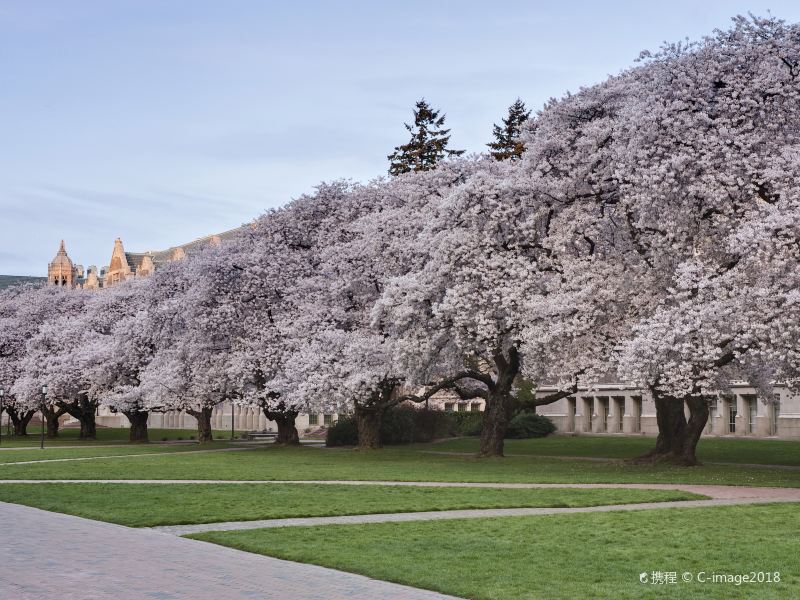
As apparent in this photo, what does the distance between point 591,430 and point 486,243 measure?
145 ft

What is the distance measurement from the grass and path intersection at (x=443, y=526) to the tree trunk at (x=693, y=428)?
1319 millimetres

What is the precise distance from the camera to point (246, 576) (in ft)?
44.7

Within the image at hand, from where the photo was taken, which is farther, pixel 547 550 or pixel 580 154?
pixel 580 154

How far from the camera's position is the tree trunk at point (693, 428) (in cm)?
3794

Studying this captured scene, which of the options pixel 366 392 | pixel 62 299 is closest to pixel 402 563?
pixel 366 392

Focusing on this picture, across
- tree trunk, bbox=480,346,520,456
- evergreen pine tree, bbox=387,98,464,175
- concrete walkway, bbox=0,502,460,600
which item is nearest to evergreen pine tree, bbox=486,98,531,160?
evergreen pine tree, bbox=387,98,464,175

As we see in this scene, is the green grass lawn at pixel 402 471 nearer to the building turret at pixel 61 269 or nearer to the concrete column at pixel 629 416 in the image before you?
the concrete column at pixel 629 416

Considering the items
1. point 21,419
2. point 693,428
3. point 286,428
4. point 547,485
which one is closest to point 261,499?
point 547,485

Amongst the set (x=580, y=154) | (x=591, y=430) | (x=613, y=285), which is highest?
(x=580, y=154)

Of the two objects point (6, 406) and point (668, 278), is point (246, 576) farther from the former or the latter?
point (6, 406)

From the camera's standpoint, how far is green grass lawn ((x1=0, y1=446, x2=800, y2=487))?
1266 inches

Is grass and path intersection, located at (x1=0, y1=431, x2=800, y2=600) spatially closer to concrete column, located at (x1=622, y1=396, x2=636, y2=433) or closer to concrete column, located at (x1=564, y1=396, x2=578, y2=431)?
concrete column, located at (x1=622, y1=396, x2=636, y2=433)

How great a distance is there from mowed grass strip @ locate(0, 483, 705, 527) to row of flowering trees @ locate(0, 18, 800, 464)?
7.78 m

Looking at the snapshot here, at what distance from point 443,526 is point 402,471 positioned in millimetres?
17140
